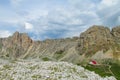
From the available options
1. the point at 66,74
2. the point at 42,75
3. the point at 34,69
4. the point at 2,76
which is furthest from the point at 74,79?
the point at 2,76

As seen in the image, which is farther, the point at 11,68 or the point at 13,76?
the point at 11,68

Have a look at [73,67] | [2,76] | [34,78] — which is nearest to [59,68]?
[73,67]

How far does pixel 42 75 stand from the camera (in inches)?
1324

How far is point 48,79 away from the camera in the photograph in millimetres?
33000

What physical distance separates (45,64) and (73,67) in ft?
13.0

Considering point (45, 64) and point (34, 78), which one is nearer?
point (34, 78)

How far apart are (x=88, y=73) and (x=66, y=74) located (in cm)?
388

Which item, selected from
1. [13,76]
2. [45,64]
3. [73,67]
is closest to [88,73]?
[73,67]

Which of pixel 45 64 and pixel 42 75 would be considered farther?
pixel 45 64

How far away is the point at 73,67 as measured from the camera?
3781 cm

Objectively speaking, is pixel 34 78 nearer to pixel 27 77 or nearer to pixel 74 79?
pixel 27 77

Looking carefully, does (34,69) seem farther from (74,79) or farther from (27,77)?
(74,79)

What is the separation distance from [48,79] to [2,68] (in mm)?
8170

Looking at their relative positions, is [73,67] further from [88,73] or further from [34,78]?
[34,78]
